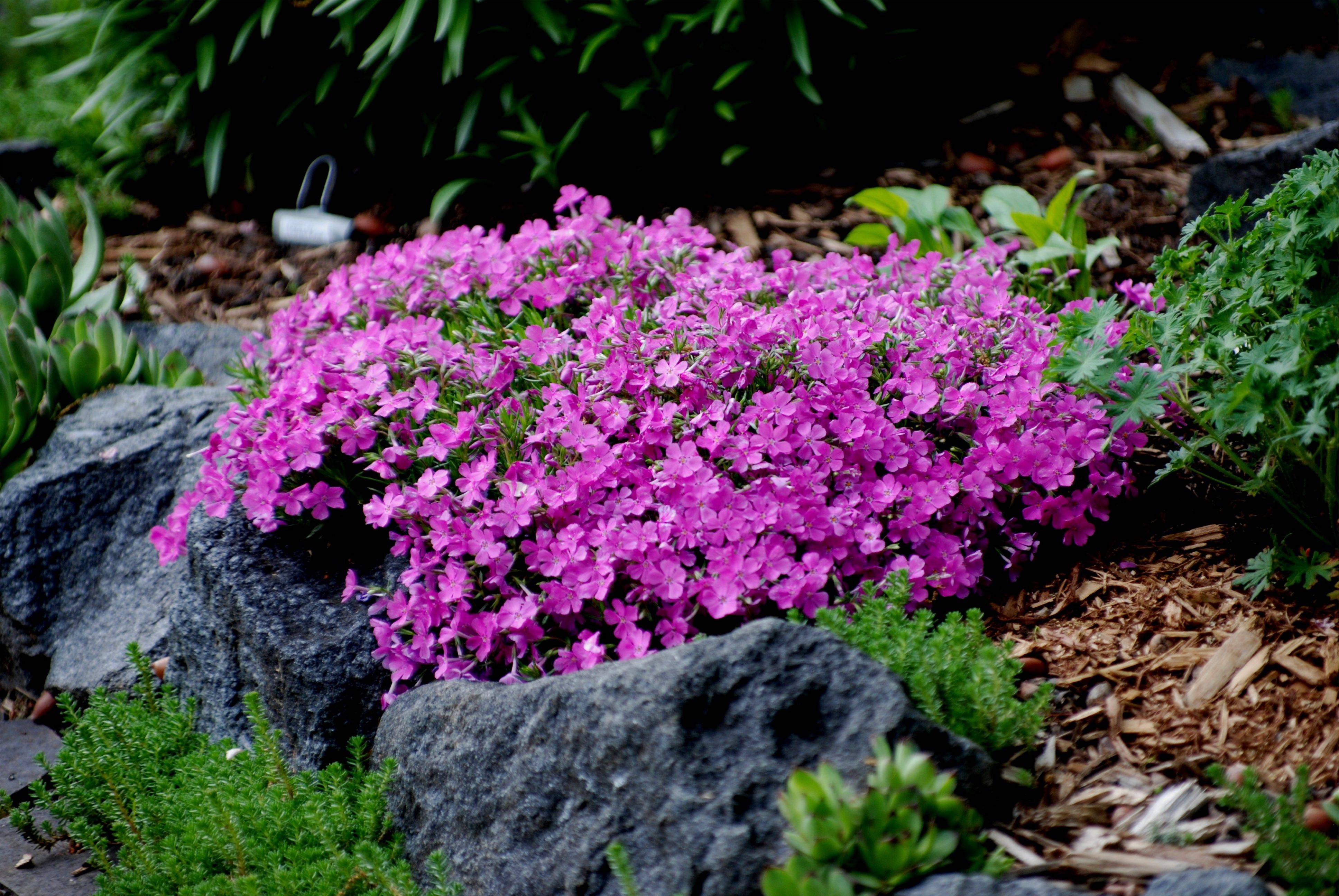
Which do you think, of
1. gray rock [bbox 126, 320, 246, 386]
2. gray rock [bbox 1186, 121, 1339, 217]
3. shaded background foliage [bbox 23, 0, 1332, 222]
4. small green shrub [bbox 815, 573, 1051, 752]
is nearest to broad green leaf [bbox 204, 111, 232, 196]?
shaded background foliage [bbox 23, 0, 1332, 222]

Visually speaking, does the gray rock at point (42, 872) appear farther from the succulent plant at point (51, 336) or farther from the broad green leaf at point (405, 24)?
the broad green leaf at point (405, 24)

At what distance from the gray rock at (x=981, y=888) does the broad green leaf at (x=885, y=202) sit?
2.65m

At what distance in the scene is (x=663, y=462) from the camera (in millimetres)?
2066

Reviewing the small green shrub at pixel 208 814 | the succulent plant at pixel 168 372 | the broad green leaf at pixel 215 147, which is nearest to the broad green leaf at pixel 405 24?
the broad green leaf at pixel 215 147

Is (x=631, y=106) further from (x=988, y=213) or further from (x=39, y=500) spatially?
(x=39, y=500)

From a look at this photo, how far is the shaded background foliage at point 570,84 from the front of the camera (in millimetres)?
4258

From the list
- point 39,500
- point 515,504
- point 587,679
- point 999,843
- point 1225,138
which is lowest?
point 39,500

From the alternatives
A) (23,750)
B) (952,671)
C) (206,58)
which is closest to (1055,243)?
(952,671)

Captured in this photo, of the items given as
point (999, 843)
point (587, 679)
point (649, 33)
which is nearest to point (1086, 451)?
point (999, 843)

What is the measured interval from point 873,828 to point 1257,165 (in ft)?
10.1

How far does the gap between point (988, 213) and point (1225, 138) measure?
119cm

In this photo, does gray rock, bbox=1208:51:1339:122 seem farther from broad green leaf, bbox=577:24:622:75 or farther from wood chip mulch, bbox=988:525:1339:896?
wood chip mulch, bbox=988:525:1339:896

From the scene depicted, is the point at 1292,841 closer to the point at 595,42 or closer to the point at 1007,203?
the point at 1007,203

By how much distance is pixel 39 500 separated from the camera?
9.93 ft
